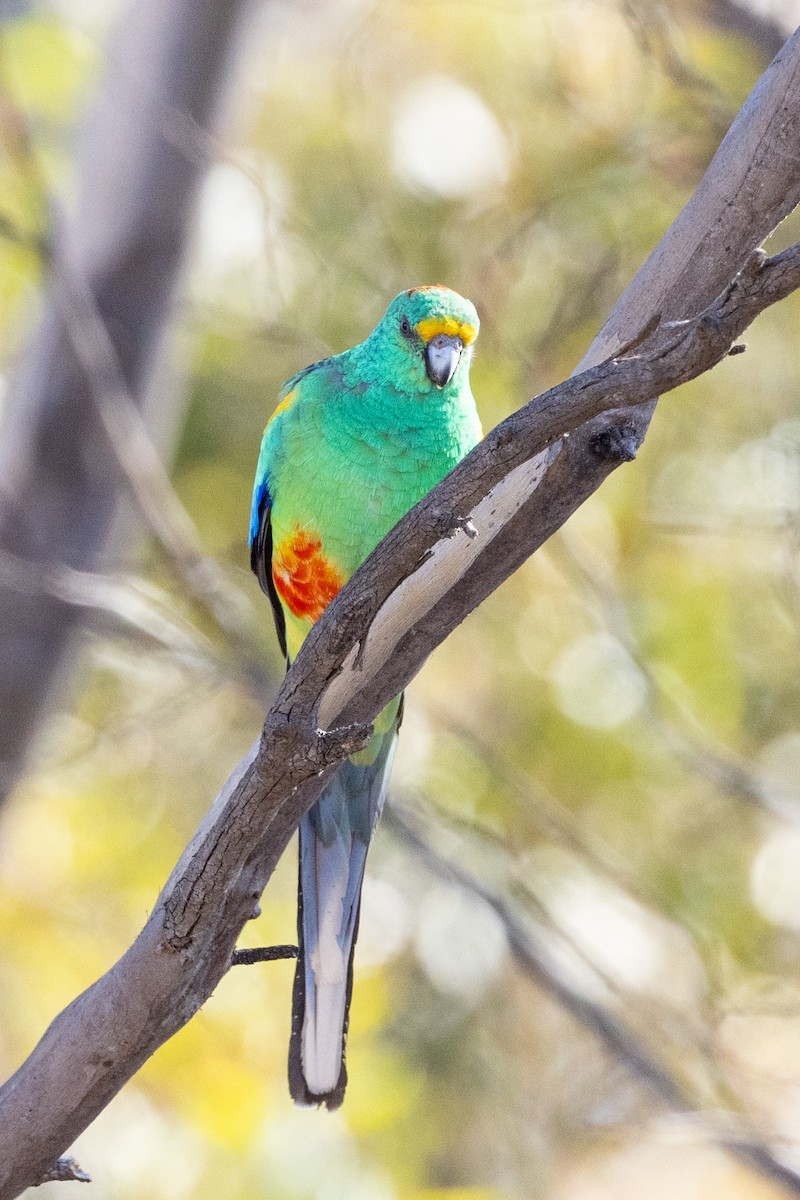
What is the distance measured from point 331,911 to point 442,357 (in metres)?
1.38

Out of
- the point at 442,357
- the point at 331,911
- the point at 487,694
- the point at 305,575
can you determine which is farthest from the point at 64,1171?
the point at 487,694

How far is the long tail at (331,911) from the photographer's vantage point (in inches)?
106

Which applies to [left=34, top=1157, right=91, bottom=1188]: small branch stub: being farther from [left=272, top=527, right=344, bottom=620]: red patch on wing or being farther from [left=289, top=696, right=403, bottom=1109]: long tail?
[left=272, top=527, right=344, bottom=620]: red patch on wing

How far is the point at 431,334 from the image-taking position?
316 cm

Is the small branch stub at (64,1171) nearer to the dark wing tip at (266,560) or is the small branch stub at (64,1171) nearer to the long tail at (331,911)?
the long tail at (331,911)

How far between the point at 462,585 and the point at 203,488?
12.9 ft

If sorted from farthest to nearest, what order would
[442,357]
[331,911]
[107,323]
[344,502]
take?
1. [107,323]
2. [442,357]
3. [344,502]
4. [331,911]

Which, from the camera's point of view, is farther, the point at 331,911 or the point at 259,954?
the point at 331,911

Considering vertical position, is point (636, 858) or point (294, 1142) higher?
point (636, 858)

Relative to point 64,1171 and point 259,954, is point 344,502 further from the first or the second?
point 64,1171

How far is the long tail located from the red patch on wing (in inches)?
13.0

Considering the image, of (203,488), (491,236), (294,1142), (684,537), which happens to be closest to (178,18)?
(491,236)

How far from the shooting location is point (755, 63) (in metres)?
5.06

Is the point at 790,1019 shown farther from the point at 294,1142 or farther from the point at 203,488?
the point at 203,488
